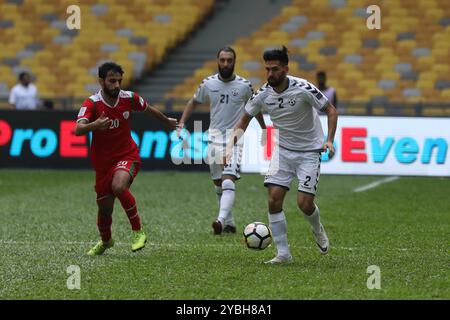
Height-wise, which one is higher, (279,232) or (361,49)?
(361,49)

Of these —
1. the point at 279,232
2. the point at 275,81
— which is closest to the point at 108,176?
the point at 279,232

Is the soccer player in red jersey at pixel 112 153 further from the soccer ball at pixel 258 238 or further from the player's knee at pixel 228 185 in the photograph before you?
the player's knee at pixel 228 185

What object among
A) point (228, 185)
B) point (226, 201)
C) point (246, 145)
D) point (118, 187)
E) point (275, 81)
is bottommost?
point (246, 145)

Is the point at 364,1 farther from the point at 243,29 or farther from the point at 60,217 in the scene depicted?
the point at 60,217

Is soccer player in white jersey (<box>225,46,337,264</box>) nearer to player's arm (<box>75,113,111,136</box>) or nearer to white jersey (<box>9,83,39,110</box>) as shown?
player's arm (<box>75,113,111,136</box>)

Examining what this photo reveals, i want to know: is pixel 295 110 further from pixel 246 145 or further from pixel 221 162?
pixel 246 145

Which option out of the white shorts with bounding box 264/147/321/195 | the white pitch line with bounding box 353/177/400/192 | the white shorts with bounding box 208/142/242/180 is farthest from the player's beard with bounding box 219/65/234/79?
the white pitch line with bounding box 353/177/400/192

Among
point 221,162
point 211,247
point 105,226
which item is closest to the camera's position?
point 105,226

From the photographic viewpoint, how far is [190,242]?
12586mm

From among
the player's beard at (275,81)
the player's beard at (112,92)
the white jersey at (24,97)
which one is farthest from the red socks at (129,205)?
the white jersey at (24,97)

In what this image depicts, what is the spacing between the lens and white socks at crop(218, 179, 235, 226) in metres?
13.5

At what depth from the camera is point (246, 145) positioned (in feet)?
70.7

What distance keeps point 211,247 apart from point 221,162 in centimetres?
215

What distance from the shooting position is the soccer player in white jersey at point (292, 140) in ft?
35.4
